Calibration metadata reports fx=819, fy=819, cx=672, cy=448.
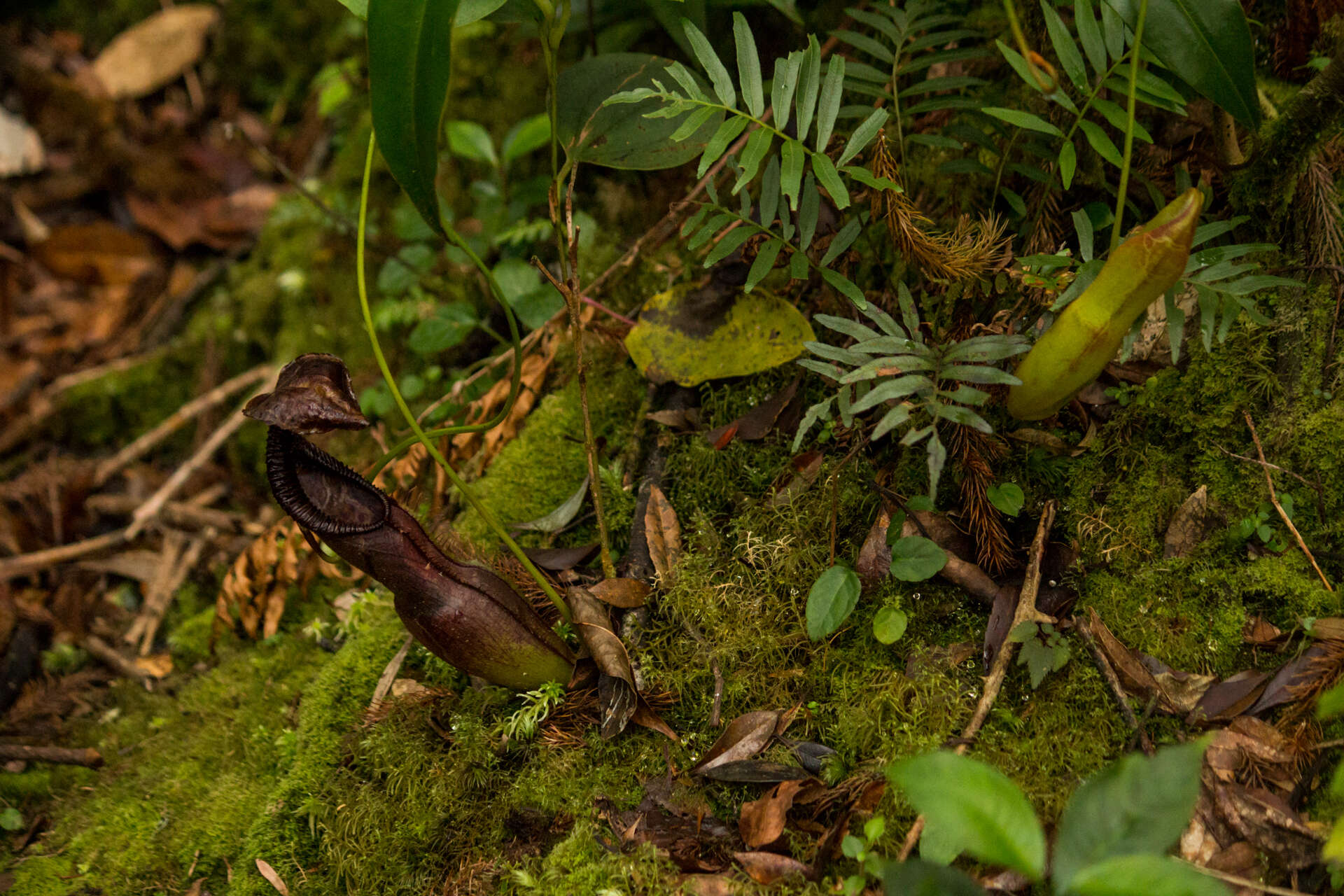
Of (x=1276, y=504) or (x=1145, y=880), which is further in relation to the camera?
(x=1276, y=504)

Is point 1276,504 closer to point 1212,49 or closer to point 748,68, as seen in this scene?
point 1212,49

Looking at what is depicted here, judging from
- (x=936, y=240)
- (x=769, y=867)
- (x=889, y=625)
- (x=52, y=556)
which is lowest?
A: (x=52, y=556)

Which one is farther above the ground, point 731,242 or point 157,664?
point 731,242

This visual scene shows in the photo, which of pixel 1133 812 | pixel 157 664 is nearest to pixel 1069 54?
pixel 1133 812

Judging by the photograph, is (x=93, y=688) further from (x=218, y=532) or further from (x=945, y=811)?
(x=945, y=811)

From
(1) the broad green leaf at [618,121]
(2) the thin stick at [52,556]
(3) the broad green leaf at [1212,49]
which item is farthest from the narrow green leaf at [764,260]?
(2) the thin stick at [52,556]

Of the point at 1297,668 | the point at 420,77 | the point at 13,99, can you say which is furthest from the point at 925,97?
the point at 13,99

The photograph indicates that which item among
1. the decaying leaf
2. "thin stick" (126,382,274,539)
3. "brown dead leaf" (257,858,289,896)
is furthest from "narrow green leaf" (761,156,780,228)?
"thin stick" (126,382,274,539)
